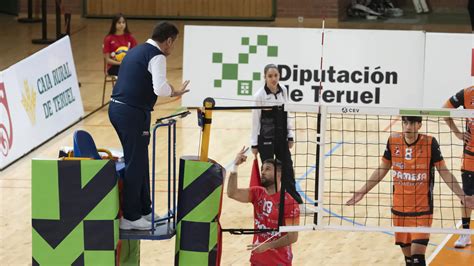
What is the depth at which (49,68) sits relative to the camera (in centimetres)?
1684

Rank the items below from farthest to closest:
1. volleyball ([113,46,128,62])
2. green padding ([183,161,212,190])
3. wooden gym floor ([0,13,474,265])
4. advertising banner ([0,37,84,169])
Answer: volleyball ([113,46,128,62]), advertising banner ([0,37,84,169]), wooden gym floor ([0,13,474,265]), green padding ([183,161,212,190])

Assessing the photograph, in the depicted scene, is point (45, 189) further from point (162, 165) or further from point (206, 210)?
point (162, 165)

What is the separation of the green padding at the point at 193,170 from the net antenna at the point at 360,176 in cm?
86

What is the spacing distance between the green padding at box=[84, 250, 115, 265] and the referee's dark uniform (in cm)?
41

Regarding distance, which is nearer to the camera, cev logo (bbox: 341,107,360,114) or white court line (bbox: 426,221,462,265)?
cev logo (bbox: 341,107,360,114)

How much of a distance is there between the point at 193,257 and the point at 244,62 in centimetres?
1043

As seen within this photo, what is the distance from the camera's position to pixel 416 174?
970 centimetres

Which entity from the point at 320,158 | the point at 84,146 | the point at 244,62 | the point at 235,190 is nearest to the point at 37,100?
the point at 244,62

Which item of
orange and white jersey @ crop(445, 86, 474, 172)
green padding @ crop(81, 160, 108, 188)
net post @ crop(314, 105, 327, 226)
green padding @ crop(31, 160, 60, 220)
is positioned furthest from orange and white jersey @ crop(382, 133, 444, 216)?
green padding @ crop(31, 160, 60, 220)

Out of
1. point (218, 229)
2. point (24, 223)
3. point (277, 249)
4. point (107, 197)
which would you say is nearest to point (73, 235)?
point (107, 197)

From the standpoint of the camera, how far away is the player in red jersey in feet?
29.2

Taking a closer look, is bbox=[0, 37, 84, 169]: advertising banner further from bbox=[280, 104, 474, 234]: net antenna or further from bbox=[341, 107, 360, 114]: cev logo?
bbox=[341, 107, 360, 114]: cev logo

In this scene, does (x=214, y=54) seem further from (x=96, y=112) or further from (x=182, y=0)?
(x=182, y=0)

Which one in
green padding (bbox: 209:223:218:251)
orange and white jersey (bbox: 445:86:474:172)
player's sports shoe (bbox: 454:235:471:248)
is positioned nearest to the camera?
green padding (bbox: 209:223:218:251)
